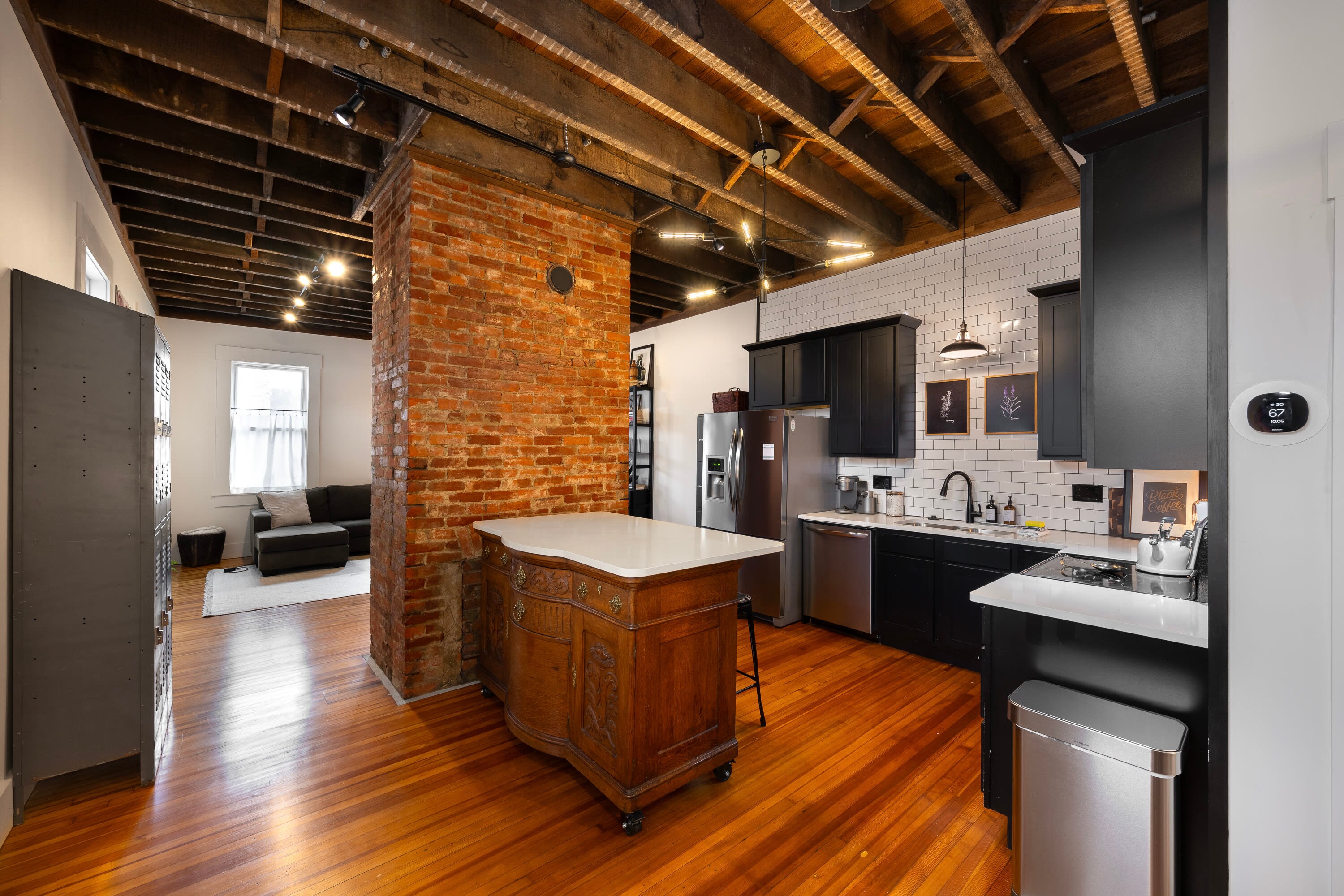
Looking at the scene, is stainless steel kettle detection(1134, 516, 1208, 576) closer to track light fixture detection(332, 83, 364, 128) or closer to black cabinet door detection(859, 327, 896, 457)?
black cabinet door detection(859, 327, 896, 457)

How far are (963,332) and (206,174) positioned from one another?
16.3ft

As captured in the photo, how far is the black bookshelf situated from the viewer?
23.7ft

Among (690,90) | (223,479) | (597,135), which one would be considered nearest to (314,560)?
(223,479)

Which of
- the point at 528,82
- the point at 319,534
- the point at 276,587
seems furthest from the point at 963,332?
the point at 319,534

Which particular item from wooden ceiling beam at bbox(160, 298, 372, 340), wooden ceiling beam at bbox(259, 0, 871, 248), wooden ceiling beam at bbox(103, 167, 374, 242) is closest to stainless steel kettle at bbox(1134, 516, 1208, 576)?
wooden ceiling beam at bbox(259, 0, 871, 248)

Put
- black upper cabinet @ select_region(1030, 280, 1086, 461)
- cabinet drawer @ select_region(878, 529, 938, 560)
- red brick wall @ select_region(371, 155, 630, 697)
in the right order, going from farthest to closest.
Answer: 1. cabinet drawer @ select_region(878, 529, 938, 560)
2. black upper cabinet @ select_region(1030, 280, 1086, 461)
3. red brick wall @ select_region(371, 155, 630, 697)

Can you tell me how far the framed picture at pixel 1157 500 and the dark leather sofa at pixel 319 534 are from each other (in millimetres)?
6177

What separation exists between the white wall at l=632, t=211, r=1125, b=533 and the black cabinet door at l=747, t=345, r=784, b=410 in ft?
1.19

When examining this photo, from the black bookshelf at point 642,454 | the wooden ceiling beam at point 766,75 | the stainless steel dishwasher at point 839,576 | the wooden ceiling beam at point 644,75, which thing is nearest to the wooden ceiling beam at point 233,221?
the wooden ceiling beam at point 644,75

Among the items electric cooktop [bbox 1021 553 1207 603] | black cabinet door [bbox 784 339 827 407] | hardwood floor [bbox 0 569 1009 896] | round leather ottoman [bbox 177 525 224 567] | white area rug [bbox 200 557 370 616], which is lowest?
hardwood floor [bbox 0 569 1009 896]

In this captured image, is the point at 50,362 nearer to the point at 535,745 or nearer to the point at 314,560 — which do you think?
the point at 535,745

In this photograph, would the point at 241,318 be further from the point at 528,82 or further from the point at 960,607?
the point at 960,607

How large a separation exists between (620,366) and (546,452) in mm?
848

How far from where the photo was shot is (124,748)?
2287 mm
